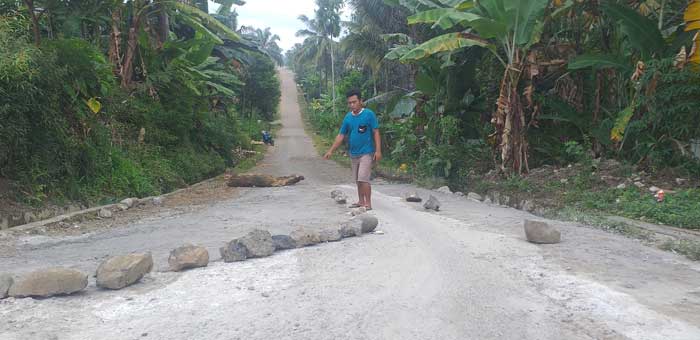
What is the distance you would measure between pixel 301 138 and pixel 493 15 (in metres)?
31.9

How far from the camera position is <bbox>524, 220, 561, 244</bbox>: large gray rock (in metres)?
5.48

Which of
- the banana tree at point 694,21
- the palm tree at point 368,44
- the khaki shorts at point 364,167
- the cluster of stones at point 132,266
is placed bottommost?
the cluster of stones at point 132,266

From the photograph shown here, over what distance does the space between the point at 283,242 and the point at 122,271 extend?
5.42ft

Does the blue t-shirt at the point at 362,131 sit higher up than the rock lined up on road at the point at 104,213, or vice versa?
the blue t-shirt at the point at 362,131

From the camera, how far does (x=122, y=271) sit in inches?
159

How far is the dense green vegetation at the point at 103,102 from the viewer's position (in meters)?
7.97

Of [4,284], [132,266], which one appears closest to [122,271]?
[132,266]

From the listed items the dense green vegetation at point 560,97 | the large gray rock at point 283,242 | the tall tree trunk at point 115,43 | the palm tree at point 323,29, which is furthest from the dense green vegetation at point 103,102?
the palm tree at point 323,29

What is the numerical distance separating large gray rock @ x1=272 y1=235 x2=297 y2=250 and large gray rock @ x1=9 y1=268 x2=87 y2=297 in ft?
5.92

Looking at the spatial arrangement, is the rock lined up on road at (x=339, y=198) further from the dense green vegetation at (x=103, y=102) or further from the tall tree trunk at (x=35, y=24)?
the tall tree trunk at (x=35, y=24)

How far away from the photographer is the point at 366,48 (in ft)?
77.3

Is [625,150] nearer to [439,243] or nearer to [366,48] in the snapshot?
[439,243]

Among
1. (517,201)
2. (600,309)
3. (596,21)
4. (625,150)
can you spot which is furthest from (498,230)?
(596,21)

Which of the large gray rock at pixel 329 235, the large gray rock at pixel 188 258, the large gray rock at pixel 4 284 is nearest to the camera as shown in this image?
the large gray rock at pixel 4 284
